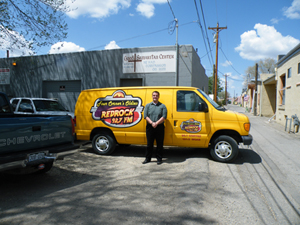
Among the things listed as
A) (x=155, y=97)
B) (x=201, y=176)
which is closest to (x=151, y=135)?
(x=155, y=97)

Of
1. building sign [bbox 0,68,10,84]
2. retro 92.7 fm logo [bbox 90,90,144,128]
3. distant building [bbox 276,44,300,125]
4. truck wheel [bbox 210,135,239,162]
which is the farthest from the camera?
building sign [bbox 0,68,10,84]

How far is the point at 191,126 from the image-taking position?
628 cm

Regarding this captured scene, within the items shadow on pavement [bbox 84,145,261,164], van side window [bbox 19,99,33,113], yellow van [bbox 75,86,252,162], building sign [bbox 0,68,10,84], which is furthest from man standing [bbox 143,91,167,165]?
building sign [bbox 0,68,10,84]

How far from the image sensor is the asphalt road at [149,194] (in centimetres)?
329

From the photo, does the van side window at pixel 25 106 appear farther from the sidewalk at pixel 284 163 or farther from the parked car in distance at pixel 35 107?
the sidewalk at pixel 284 163

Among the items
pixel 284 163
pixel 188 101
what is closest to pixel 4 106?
pixel 188 101

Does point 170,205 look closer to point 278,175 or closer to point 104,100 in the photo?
point 278,175

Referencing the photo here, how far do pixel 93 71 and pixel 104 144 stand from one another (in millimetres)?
9148

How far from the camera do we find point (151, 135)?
239 inches

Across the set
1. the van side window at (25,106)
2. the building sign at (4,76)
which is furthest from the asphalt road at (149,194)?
the building sign at (4,76)

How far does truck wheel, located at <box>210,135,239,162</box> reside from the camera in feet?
19.8

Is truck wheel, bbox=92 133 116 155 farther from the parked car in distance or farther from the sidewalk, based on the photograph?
the sidewalk

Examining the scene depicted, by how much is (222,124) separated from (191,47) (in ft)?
27.6

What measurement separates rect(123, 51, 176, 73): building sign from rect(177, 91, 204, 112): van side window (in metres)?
7.34
